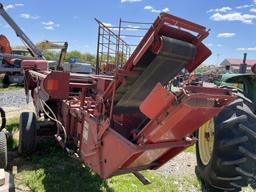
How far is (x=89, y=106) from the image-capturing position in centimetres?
436

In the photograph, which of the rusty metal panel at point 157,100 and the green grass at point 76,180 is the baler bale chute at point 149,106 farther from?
the green grass at point 76,180

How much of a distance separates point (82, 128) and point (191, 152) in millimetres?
3160

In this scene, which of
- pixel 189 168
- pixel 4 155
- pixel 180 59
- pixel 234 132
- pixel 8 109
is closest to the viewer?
pixel 180 59

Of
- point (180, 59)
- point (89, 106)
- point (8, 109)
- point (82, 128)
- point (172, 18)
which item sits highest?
point (172, 18)

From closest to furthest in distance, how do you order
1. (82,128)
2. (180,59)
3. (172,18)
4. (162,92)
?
(162,92)
(172,18)
(180,59)
(82,128)

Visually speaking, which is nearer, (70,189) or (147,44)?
(147,44)

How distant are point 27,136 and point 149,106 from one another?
3277mm

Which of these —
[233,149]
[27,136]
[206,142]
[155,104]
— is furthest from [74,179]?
[155,104]

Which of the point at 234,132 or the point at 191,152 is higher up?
the point at 234,132

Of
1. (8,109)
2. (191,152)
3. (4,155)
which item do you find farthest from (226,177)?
(8,109)

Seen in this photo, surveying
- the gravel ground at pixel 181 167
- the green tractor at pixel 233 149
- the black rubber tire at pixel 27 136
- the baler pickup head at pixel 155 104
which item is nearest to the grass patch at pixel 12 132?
the black rubber tire at pixel 27 136

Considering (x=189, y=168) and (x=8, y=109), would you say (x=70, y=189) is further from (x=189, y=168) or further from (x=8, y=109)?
(x=8, y=109)

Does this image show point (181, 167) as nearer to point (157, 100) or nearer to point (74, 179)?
point (74, 179)

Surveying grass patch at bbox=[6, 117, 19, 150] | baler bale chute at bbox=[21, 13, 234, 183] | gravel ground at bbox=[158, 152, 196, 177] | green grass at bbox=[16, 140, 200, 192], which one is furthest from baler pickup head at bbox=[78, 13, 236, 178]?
grass patch at bbox=[6, 117, 19, 150]
